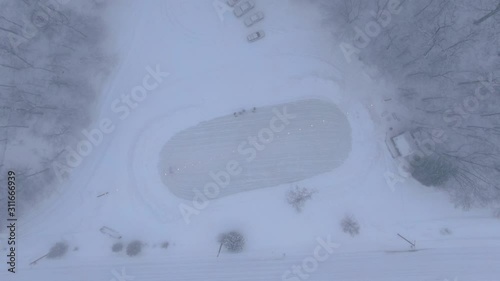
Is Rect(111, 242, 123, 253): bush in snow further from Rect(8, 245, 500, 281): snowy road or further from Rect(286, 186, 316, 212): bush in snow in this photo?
Rect(286, 186, 316, 212): bush in snow

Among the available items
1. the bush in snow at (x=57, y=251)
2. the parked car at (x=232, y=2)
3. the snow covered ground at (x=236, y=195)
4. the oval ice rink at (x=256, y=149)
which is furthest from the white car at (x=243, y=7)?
the bush in snow at (x=57, y=251)

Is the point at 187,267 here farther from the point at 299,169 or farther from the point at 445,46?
the point at 445,46

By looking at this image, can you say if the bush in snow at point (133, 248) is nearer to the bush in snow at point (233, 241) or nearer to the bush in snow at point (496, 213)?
the bush in snow at point (233, 241)

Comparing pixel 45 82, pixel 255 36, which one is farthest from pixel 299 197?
pixel 45 82

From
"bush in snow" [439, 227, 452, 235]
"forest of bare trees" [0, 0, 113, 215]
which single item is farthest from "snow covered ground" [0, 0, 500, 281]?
"forest of bare trees" [0, 0, 113, 215]

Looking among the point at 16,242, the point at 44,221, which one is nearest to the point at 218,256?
the point at 44,221
